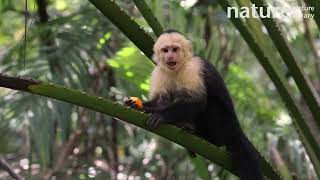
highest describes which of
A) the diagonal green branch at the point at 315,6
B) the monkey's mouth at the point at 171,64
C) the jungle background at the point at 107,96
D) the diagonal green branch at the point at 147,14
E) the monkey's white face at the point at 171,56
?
the diagonal green branch at the point at 315,6

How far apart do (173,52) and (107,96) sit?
905 millimetres

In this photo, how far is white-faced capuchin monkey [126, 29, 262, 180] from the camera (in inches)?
73.3

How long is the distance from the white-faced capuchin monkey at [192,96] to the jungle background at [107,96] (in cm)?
31

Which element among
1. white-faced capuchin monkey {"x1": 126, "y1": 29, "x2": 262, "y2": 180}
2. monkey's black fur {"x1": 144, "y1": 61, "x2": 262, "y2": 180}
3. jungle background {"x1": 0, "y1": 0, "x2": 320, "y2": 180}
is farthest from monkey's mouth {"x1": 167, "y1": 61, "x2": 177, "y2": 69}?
jungle background {"x1": 0, "y1": 0, "x2": 320, "y2": 180}

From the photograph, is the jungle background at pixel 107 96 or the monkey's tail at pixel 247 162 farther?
the jungle background at pixel 107 96

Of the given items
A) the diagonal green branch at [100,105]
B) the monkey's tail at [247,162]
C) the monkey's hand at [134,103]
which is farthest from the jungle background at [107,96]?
the diagonal green branch at [100,105]

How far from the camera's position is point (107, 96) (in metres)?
2.85

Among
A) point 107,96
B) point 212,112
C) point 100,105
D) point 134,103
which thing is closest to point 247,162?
point 212,112

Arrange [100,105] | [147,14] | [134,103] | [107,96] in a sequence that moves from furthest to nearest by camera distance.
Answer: [107,96] → [134,103] → [147,14] → [100,105]

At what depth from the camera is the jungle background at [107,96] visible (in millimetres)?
2469

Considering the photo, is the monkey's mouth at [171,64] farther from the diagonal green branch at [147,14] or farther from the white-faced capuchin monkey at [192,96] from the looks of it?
the diagonal green branch at [147,14]

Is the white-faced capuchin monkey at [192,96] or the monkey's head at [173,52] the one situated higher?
the monkey's head at [173,52]

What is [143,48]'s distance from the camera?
5.55ft

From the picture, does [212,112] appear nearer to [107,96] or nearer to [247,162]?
[247,162]
